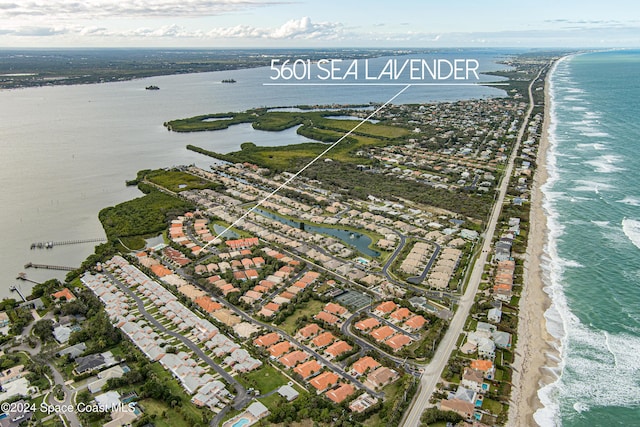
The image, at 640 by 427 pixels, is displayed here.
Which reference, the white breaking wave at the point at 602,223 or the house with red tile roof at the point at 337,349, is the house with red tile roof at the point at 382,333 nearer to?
the house with red tile roof at the point at 337,349

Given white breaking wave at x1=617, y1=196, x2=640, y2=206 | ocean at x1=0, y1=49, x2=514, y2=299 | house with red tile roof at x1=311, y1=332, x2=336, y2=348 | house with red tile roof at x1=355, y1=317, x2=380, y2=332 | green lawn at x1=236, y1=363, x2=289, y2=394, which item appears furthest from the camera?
white breaking wave at x1=617, y1=196, x2=640, y2=206

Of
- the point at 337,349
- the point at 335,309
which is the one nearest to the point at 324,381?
the point at 337,349

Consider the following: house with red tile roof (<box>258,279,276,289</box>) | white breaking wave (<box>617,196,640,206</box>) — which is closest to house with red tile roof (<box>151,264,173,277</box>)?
house with red tile roof (<box>258,279,276,289</box>)

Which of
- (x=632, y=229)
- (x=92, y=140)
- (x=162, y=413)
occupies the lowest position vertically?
(x=162, y=413)

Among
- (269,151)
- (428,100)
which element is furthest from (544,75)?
(269,151)

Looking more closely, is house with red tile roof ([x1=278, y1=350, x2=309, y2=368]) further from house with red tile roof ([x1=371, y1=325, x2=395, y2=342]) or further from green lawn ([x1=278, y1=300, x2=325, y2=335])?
house with red tile roof ([x1=371, y1=325, x2=395, y2=342])

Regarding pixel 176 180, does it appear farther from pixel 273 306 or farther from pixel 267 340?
pixel 267 340
